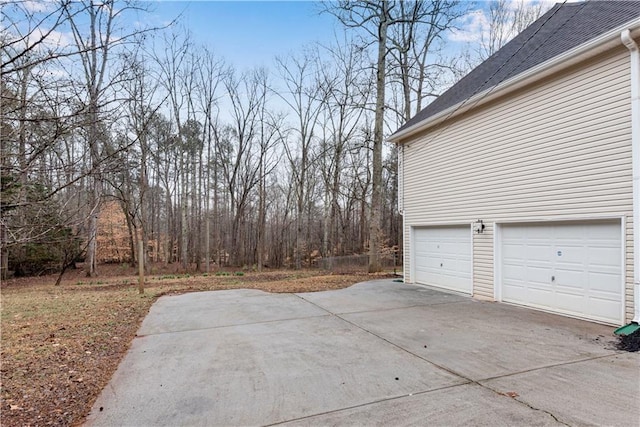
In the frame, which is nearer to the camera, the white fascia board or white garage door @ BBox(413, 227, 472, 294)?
the white fascia board

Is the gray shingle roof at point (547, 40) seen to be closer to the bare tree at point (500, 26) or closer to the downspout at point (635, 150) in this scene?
the downspout at point (635, 150)

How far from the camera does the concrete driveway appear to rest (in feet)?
9.14

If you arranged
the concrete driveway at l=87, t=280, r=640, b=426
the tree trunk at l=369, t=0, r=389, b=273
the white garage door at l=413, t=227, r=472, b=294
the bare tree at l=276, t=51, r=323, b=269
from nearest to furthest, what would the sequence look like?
the concrete driveway at l=87, t=280, r=640, b=426 → the white garage door at l=413, t=227, r=472, b=294 → the tree trunk at l=369, t=0, r=389, b=273 → the bare tree at l=276, t=51, r=323, b=269

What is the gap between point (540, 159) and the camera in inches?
252

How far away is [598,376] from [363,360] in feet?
7.59

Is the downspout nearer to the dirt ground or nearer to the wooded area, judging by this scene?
the dirt ground

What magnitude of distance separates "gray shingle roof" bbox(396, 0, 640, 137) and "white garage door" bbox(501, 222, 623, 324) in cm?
306

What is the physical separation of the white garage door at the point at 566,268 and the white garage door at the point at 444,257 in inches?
41.4

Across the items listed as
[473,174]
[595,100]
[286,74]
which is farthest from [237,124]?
[595,100]

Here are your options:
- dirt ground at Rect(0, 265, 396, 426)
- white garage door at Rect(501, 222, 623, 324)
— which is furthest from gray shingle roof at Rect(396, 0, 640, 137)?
dirt ground at Rect(0, 265, 396, 426)

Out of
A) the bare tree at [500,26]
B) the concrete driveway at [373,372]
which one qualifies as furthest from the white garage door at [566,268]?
the bare tree at [500,26]

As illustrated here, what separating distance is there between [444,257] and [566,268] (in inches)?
124

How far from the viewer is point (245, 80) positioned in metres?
19.0

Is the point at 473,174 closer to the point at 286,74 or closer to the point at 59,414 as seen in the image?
the point at 59,414
